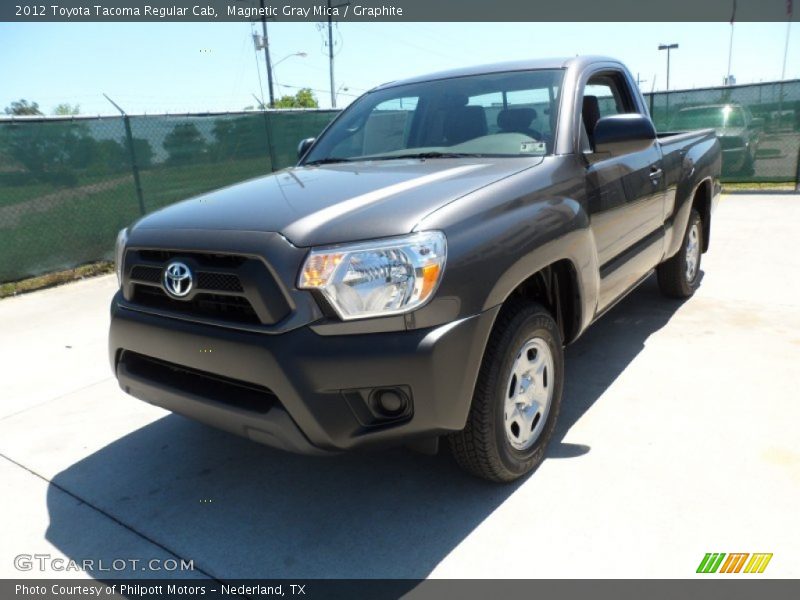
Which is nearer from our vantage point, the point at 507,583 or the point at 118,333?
the point at 507,583

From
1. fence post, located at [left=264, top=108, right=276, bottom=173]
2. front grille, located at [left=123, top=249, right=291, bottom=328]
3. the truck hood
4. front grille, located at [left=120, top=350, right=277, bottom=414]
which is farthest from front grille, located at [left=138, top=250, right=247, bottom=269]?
fence post, located at [left=264, top=108, right=276, bottom=173]

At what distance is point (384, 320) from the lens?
2068mm

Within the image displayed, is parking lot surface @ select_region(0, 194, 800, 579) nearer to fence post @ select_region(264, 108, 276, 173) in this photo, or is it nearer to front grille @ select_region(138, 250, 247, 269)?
front grille @ select_region(138, 250, 247, 269)

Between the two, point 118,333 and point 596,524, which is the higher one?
point 118,333

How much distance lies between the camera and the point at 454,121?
3408mm

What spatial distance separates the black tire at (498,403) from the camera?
92.0 inches

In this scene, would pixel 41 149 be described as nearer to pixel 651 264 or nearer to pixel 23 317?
pixel 23 317

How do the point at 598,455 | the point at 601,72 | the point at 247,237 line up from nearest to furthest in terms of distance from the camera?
1. the point at 247,237
2. the point at 598,455
3. the point at 601,72

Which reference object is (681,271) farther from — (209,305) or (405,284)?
(209,305)

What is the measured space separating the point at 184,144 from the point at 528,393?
7248 millimetres

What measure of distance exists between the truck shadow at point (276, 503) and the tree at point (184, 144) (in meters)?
5.84

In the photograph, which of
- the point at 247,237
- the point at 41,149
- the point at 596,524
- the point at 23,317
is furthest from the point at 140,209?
the point at 596,524

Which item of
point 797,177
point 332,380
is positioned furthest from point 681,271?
point 797,177

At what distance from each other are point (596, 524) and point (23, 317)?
5367 mm
